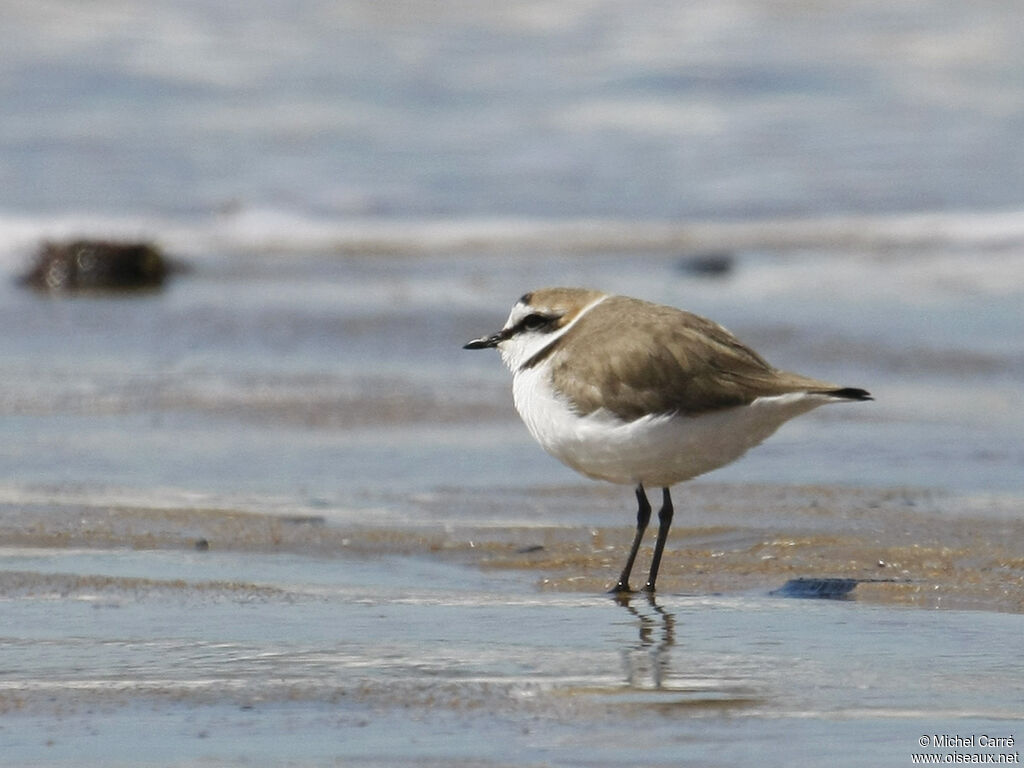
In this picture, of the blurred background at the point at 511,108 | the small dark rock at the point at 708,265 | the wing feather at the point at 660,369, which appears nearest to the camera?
the wing feather at the point at 660,369

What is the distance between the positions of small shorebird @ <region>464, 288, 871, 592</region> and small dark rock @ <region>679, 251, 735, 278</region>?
22.6 feet

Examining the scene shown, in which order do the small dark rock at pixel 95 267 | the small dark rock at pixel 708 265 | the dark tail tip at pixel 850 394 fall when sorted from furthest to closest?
the small dark rock at pixel 708 265, the small dark rock at pixel 95 267, the dark tail tip at pixel 850 394

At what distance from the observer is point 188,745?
3.45 m

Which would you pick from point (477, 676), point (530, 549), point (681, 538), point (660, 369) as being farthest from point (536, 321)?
point (477, 676)

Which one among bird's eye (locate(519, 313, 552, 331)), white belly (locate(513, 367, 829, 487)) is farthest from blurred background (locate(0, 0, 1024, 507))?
white belly (locate(513, 367, 829, 487))

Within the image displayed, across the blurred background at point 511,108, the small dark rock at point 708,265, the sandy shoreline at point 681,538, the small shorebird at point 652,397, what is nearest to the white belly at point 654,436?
the small shorebird at point 652,397

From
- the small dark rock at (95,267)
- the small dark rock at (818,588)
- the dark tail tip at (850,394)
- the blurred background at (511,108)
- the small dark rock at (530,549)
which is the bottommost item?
the small dark rock at (530,549)

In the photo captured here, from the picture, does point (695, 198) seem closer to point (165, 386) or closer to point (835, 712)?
point (165, 386)

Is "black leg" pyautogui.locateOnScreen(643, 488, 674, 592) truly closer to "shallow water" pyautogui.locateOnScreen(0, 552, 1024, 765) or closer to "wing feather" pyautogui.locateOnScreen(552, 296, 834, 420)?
"shallow water" pyautogui.locateOnScreen(0, 552, 1024, 765)

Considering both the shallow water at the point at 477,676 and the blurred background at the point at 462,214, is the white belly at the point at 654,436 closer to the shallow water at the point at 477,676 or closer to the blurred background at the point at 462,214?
the shallow water at the point at 477,676

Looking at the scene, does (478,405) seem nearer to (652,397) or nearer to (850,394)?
(652,397)

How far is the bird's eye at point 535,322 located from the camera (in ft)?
17.4

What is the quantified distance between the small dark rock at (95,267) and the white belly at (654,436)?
7292mm

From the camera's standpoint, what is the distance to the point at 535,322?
5328 millimetres
